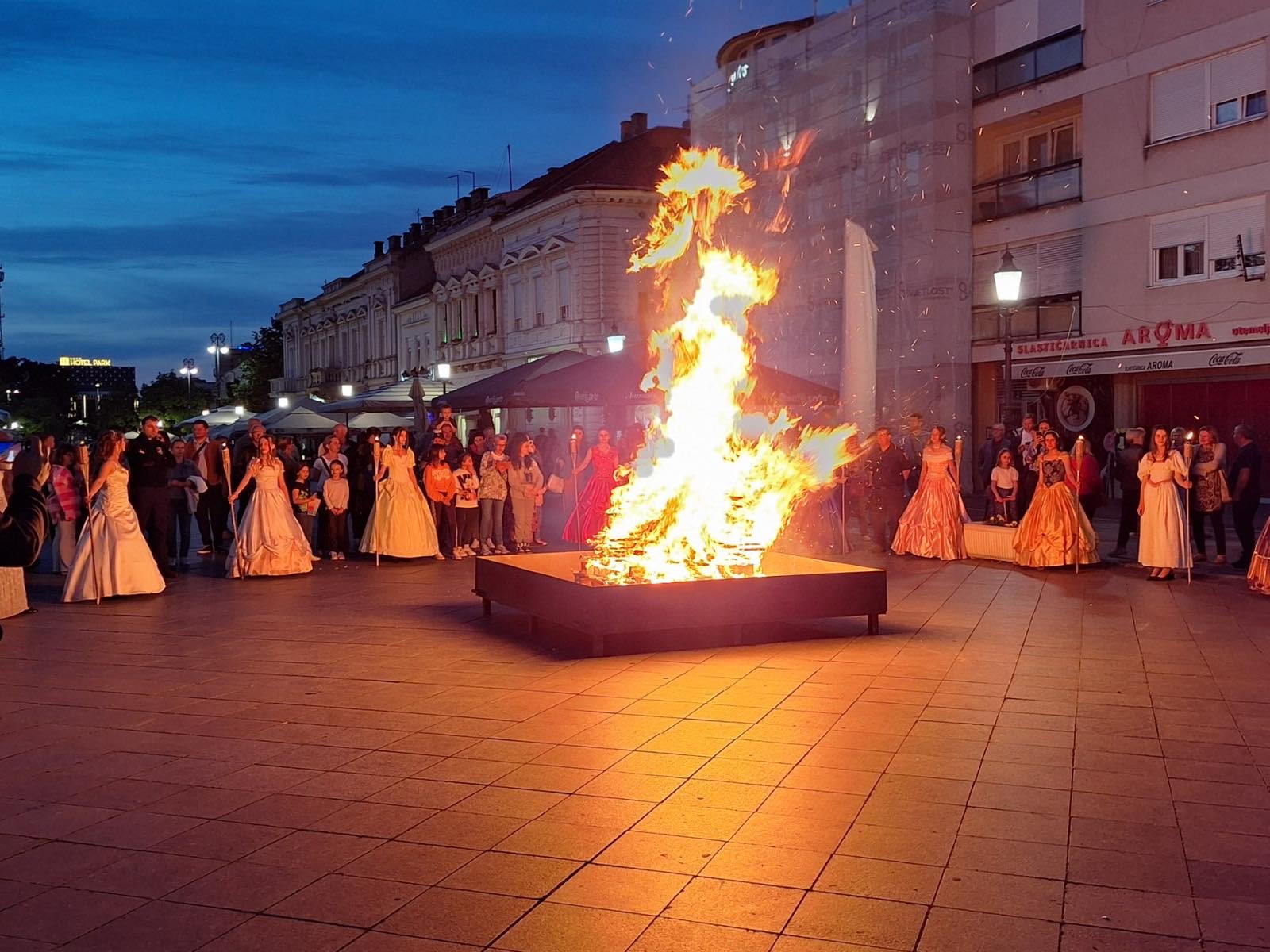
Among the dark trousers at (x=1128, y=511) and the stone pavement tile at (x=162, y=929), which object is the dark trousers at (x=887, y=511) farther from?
the stone pavement tile at (x=162, y=929)

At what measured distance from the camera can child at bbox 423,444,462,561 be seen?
17.0 metres

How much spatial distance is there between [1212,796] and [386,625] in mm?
7304

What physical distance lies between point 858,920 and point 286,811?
107 inches

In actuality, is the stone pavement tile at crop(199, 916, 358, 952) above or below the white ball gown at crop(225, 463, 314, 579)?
below

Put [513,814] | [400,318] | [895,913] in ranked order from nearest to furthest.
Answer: [895,913], [513,814], [400,318]

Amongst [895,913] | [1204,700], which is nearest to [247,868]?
[895,913]

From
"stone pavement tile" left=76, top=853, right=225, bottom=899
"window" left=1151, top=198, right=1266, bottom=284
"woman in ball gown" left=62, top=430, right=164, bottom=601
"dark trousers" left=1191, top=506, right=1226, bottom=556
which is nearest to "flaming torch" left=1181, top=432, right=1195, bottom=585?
"dark trousers" left=1191, top=506, right=1226, bottom=556

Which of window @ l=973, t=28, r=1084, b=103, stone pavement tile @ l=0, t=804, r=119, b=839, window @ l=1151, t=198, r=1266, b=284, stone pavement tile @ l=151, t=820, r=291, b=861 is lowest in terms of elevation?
stone pavement tile @ l=151, t=820, r=291, b=861

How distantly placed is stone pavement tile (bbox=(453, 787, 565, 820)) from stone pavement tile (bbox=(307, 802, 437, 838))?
20cm

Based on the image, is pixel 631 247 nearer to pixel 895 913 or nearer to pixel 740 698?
pixel 740 698

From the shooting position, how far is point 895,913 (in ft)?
14.1

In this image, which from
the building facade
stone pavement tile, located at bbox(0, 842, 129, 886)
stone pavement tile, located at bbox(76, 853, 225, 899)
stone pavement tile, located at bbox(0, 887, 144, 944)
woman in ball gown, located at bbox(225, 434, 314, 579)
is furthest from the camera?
the building facade

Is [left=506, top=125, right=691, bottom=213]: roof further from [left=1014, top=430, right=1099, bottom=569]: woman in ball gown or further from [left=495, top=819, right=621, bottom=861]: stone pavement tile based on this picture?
[left=495, top=819, right=621, bottom=861]: stone pavement tile

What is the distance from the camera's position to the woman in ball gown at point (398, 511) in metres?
16.6
